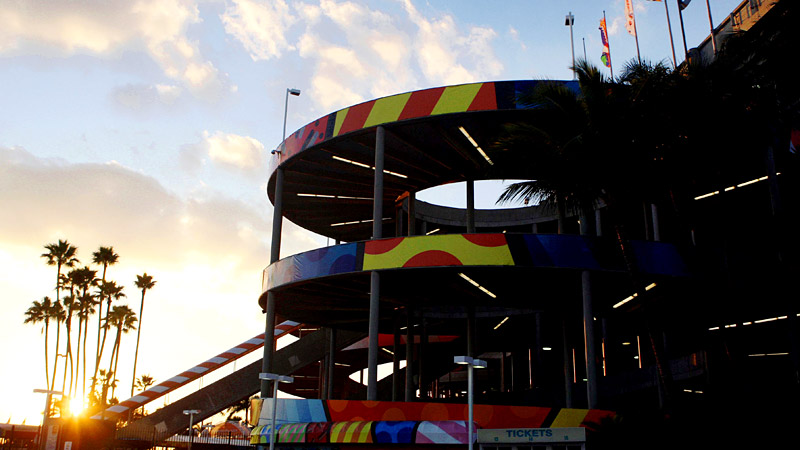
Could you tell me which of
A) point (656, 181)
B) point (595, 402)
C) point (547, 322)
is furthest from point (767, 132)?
point (547, 322)

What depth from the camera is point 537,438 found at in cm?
2023

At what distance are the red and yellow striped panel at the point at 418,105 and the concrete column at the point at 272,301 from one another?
15.3ft

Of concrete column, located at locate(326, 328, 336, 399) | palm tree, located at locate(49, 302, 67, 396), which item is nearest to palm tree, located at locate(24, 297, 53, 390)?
palm tree, located at locate(49, 302, 67, 396)

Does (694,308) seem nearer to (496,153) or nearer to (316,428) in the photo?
(496,153)

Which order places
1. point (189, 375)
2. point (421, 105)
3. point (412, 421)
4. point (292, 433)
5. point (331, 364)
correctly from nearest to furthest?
point (412, 421) < point (292, 433) < point (421, 105) < point (331, 364) < point (189, 375)

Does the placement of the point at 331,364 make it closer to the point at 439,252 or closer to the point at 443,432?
the point at 439,252

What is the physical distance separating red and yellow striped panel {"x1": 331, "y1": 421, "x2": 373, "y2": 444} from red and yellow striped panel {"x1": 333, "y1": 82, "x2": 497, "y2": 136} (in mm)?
11579

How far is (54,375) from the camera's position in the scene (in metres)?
59.1

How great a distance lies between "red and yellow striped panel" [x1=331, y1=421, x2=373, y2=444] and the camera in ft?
80.2

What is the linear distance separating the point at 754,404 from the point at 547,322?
2766 cm

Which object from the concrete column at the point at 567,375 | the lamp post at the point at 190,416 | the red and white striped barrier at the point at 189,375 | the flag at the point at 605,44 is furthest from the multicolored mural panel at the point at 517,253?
the red and white striped barrier at the point at 189,375

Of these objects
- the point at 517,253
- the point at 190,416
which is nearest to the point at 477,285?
the point at 517,253

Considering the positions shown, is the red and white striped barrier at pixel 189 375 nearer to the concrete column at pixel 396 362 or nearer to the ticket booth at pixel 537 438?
the concrete column at pixel 396 362

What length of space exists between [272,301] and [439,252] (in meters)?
8.91
